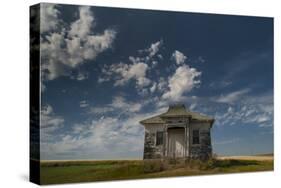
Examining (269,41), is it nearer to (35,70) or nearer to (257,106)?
(257,106)

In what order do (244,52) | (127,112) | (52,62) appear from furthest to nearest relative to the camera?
(244,52) → (127,112) → (52,62)

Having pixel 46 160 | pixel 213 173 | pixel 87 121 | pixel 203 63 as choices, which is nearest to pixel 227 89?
pixel 203 63

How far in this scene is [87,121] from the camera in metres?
14.1

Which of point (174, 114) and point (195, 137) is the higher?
point (174, 114)

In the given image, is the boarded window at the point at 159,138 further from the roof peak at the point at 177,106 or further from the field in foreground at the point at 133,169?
the roof peak at the point at 177,106

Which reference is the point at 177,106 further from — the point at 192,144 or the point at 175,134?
the point at 192,144

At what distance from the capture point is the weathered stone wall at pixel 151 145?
1477 cm

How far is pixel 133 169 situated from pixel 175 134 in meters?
1.09

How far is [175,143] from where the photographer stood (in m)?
14.9

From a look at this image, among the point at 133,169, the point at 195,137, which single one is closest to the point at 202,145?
the point at 195,137

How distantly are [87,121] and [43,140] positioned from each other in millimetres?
925

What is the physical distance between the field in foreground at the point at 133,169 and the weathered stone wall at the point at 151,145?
0.45ft

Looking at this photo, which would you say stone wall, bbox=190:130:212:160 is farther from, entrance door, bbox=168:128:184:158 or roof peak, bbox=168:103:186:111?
roof peak, bbox=168:103:186:111

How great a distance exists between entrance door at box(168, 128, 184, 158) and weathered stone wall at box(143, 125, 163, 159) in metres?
0.19
